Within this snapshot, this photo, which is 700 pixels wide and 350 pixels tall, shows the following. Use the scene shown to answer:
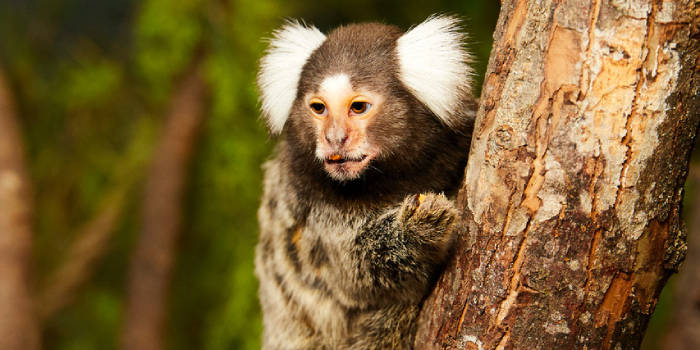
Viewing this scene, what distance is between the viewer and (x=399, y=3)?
4.75 m

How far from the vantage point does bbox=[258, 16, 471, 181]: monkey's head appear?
6.81 ft

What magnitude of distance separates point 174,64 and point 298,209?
2.53 meters

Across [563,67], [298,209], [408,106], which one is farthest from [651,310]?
[298,209]

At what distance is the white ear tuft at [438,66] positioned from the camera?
212 cm

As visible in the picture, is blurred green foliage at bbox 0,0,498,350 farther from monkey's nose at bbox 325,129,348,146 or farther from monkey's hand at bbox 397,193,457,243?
monkey's hand at bbox 397,193,457,243

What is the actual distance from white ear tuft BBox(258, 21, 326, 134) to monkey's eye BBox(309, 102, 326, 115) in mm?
215

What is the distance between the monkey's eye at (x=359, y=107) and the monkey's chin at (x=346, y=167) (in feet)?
0.55

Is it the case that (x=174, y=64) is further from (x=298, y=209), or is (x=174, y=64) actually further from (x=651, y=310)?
(x=651, y=310)

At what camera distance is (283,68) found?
8.06 ft

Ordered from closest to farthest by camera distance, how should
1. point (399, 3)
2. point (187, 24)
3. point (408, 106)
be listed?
point (408, 106)
point (187, 24)
point (399, 3)

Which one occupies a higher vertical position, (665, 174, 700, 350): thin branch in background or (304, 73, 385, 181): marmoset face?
(304, 73, 385, 181): marmoset face

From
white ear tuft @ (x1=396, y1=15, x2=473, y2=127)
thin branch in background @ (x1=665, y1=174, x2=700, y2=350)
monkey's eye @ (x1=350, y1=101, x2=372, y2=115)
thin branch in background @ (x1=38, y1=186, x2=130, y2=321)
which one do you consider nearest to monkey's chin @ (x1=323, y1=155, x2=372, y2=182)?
monkey's eye @ (x1=350, y1=101, x2=372, y2=115)

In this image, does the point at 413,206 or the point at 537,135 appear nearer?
the point at 537,135

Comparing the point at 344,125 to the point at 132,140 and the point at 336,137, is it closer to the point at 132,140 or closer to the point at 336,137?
the point at 336,137
